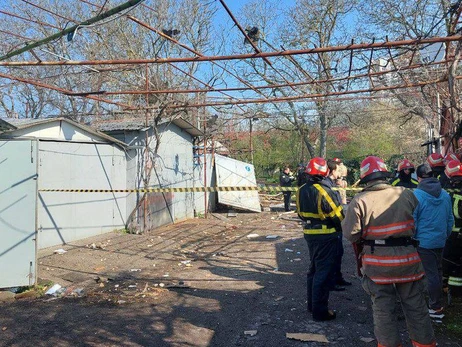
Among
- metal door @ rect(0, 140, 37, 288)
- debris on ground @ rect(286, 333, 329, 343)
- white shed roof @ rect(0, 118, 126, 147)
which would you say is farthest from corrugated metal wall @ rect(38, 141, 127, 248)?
debris on ground @ rect(286, 333, 329, 343)

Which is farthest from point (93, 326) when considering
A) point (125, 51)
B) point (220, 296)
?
point (125, 51)

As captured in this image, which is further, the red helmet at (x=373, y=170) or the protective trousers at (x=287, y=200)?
the protective trousers at (x=287, y=200)

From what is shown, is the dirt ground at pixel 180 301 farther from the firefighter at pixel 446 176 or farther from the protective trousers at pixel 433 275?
the firefighter at pixel 446 176

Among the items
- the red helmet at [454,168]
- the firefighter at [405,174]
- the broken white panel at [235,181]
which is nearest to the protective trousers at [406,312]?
the red helmet at [454,168]

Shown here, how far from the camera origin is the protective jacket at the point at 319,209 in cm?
471

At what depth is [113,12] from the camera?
4215 millimetres

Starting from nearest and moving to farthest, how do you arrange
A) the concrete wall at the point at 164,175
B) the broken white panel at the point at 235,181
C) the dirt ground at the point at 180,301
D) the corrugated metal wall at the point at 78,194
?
the dirt ground at the point at 180,301, the corrugated metal wall at the point at 78,194, the concrete wall at the point at 164,175, the broken white panel at the point at 235,181

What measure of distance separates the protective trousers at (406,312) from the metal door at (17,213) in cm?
509

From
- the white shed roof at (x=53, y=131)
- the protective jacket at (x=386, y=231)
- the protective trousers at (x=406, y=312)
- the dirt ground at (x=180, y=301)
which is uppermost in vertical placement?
the white shed roof at (x=53, y=131)

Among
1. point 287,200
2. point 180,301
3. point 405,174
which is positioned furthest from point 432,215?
point 287,200

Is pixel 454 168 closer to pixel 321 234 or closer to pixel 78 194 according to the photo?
pixel 321 234

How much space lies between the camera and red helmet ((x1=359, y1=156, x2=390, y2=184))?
11.4 feet

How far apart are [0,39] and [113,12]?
1381 centimetres

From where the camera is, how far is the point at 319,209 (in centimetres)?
475
